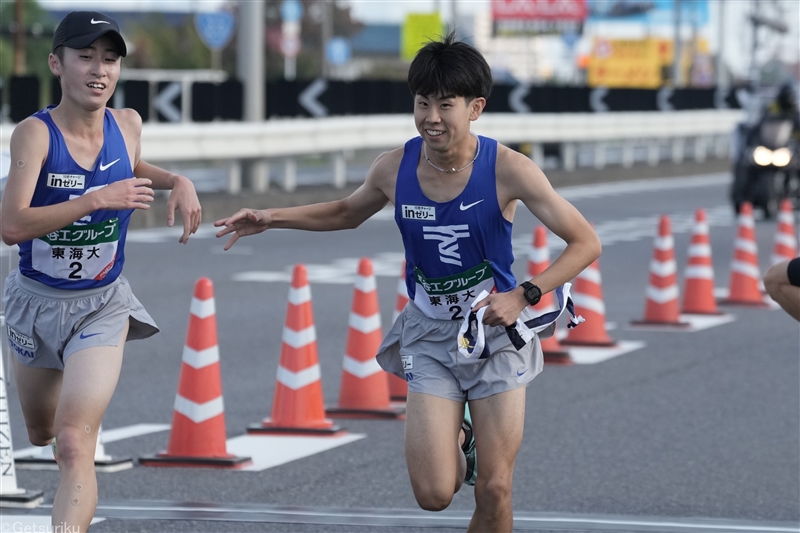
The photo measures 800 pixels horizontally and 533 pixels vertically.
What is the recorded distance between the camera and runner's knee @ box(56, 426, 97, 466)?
218 inches

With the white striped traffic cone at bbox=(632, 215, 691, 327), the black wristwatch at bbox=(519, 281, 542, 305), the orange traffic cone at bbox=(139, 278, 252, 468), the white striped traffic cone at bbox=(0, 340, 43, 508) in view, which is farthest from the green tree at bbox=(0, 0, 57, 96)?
the black wristwatch at bbox=(519, 281, 542, 305)

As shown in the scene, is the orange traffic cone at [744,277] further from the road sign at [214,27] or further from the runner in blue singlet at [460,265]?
the road sign at [214,27]

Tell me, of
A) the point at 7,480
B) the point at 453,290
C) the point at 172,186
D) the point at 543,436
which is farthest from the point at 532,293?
the point at 543,436

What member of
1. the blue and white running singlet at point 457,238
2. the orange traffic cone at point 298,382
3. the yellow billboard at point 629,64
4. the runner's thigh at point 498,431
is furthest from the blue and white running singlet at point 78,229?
the yellow billboard at point 629,64

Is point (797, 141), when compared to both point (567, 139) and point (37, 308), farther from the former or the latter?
point (37, 308)

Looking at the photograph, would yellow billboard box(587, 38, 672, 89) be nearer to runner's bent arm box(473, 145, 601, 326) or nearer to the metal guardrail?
the metal guardrail

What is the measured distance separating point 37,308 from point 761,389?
605 cm

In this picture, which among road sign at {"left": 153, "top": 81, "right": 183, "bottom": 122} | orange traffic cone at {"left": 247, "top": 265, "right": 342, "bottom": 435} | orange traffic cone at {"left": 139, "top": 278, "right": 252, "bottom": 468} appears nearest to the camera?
orange traffic cone at {"left": 139, "top": 278, "right": 252, "bottom": 468}

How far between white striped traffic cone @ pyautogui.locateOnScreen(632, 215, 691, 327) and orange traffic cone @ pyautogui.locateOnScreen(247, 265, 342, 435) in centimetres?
516

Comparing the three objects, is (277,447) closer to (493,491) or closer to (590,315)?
(493,491)

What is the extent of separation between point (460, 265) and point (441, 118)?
0.52 meters

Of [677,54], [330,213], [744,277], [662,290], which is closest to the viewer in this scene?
[330,213]

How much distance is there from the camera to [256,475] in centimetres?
805

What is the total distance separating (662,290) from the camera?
1380 centimetres
